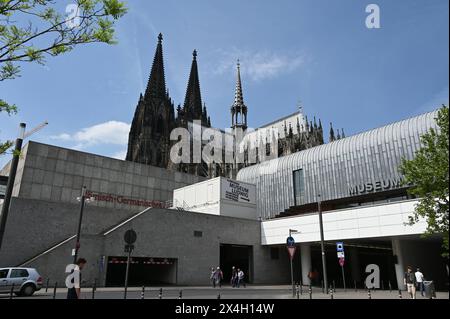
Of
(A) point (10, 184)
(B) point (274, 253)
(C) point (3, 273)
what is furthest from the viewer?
(B) point (274, 253)

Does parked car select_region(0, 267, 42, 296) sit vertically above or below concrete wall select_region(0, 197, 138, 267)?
below

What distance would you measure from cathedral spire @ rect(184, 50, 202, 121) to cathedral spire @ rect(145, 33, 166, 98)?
10088 millimetres

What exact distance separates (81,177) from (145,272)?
14.8 meters

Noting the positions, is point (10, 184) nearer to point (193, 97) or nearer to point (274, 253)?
point (274, 253)

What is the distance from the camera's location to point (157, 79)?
330 feet

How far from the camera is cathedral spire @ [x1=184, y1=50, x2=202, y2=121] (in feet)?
346

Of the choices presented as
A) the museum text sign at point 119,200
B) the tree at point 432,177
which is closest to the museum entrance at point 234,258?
the museum text sign at point 119,200

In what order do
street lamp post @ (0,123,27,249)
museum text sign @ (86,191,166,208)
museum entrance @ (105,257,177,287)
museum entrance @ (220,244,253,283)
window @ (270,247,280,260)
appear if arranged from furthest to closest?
museum text sign @ (86,191,166,208) < museum entrance @ (220,244,253,283) < window @ (270,247,280,260) < museum entrance @ (105,257,177,287) < street lamp post @ (0,123,27,249)

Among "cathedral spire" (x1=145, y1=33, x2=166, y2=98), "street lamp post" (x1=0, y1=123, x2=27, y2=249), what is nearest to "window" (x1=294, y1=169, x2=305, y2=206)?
"street lamp post" (x1=0, y1=123, x2=27, y2=249)

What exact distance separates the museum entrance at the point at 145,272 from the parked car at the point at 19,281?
9.21 meters

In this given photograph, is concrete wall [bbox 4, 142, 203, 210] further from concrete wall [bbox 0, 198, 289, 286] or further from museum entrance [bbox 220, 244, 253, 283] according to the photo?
museum entrance [bbox 220, 244, 253, 283]

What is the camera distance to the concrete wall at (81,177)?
123ft

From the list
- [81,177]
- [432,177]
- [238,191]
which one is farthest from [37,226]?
[432,177]
